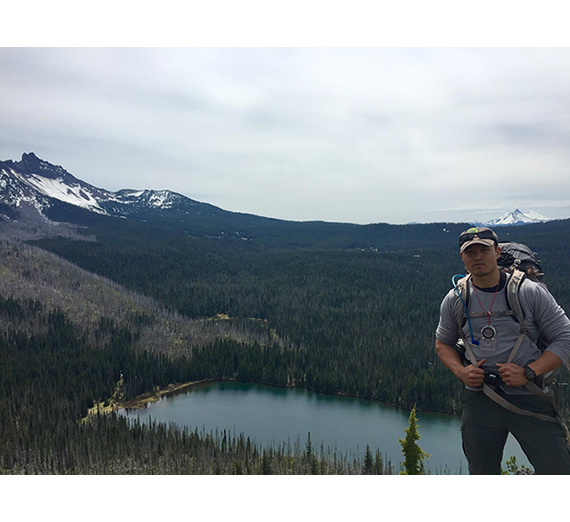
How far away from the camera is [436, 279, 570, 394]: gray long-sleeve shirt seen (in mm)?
5301

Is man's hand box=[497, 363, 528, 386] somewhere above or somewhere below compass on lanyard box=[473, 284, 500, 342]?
below

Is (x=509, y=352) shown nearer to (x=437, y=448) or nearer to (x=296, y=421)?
(x=437, y=448)

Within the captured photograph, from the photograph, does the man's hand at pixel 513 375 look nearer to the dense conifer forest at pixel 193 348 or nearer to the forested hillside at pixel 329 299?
the dense conifer forest at pixel 193 348

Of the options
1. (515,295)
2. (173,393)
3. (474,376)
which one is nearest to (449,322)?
(474,376)

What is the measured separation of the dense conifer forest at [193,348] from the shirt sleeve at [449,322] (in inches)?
882

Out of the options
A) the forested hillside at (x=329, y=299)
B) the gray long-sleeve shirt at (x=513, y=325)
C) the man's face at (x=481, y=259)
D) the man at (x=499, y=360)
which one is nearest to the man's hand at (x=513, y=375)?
the man at (x=499, y=360)

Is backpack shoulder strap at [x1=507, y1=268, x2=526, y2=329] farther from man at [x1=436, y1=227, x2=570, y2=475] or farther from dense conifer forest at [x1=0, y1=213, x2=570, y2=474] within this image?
dense conifer forest at [x1=0, y1=213, x2=570, y2=474]

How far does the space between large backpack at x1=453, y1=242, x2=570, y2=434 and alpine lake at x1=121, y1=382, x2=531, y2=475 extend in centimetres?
3503

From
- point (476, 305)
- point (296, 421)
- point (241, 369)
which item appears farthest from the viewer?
point (241, 369)

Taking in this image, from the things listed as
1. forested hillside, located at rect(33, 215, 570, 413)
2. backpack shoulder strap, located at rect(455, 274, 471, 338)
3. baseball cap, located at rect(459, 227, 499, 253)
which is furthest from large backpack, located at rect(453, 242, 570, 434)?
forested hillside, located at rect(33, 215, 570, 413)

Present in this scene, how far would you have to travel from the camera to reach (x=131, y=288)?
126688 millimetres

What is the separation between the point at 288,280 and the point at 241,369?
75758 millimetres

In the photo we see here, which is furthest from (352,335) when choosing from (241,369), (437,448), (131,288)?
(131,288)

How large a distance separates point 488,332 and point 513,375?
0.64 metres
